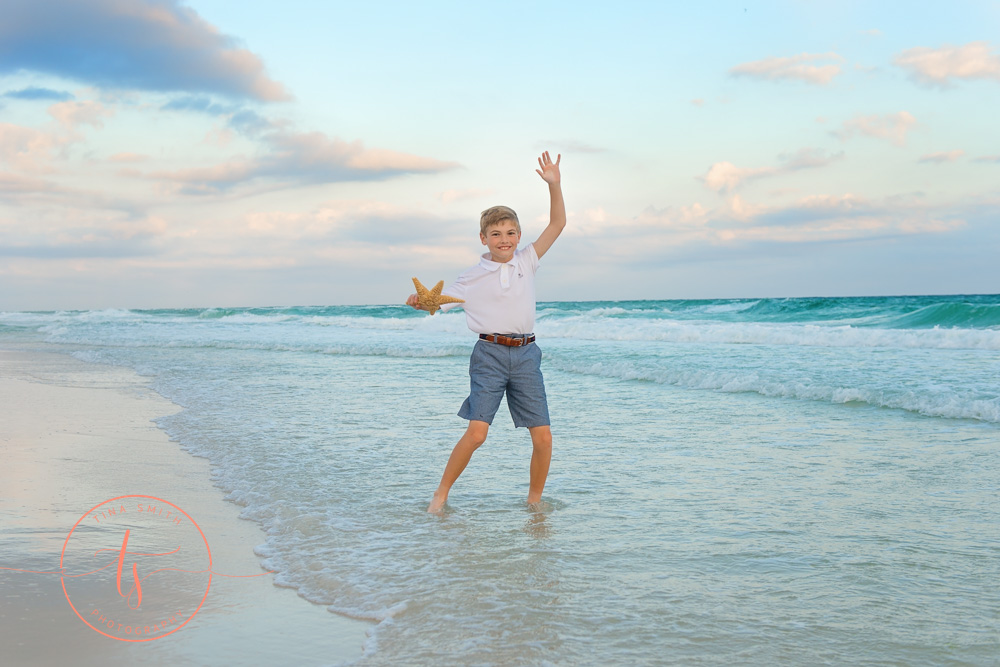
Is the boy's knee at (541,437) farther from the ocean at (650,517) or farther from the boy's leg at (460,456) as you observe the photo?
the ocean at (650,517)

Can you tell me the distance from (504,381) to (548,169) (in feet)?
3.98

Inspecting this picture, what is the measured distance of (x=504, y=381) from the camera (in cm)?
430

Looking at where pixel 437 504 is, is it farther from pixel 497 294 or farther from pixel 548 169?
pixel 548 169

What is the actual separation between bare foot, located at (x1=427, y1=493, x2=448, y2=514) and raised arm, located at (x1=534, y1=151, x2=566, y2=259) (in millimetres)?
1459

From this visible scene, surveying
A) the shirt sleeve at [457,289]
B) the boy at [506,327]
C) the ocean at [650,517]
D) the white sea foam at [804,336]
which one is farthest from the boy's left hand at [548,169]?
the white sea foam at [804,336]

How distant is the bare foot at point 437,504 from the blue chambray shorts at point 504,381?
19.1 inches

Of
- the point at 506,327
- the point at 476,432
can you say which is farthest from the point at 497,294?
the point at 476,432

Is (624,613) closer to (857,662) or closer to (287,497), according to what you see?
(857,662)

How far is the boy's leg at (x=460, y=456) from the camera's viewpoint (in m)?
4.31

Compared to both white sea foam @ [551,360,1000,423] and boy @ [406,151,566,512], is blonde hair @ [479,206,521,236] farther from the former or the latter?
white sea foam @ [551,360,1000,423]

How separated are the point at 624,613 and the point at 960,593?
134cm

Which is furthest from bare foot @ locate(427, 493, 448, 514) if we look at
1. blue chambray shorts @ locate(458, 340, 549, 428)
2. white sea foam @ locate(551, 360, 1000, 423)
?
white sea foam @ locate(551, 360, 1000, 423)

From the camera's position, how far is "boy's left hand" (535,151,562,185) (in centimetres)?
438

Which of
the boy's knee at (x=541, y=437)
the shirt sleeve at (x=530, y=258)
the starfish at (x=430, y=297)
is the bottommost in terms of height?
the boy's knee at (x=541, y=437)
